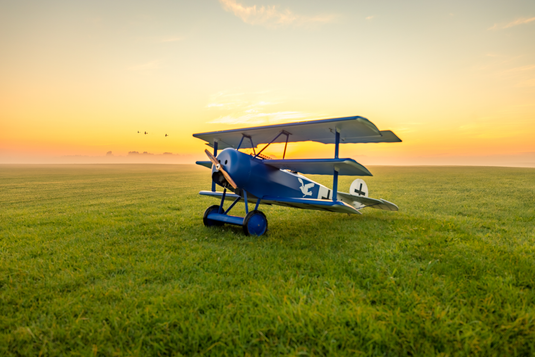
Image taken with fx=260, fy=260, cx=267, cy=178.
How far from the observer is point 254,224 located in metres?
6.31

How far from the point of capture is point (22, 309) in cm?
318

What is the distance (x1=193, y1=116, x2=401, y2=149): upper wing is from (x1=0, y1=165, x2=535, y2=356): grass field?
2.62 meters

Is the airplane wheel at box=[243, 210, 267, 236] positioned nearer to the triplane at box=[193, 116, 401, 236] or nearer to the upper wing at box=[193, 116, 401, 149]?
the triplane at box=[193, 116, 401, 236]

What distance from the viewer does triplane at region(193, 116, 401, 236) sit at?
6141mm

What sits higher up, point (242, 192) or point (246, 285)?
point (242, 192)

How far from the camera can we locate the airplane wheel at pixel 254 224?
6159 mm

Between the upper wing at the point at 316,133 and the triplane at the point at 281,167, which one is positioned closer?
the upper wing at the point at 316,133

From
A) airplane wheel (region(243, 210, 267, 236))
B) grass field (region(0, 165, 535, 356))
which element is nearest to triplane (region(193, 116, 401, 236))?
airplane wheel (region(243, 210, 267, 236))

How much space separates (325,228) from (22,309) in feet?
20.2

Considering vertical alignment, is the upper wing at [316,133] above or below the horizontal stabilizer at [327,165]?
above

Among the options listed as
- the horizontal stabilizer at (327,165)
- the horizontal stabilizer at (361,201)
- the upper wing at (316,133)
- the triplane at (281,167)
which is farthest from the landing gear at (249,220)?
the horizontal stabilizer at (361,201)

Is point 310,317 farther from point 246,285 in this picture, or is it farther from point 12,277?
point 12,277

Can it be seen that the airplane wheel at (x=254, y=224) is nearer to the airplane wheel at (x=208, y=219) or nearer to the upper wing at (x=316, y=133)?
the airplane wheel at (x=208, y=219)

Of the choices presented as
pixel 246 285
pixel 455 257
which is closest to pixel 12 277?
pixel 246 285
